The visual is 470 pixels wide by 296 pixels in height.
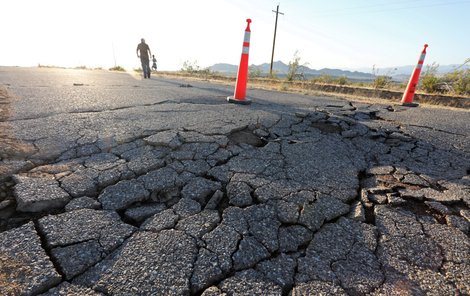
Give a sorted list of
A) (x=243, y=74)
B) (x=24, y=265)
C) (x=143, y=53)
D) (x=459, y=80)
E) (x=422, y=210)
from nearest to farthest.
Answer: (x=24, y=265) < (x=422, y=210) < (x=243, y=74) < (x=459, y=80) < (x=143, y=53)

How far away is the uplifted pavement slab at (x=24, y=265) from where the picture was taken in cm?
110

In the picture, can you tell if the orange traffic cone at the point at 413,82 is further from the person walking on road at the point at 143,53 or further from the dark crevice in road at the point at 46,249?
the person walking on road at the point at 143,53

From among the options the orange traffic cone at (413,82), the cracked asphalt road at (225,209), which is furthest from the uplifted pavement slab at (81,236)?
the orange traffic cone at (413,82)

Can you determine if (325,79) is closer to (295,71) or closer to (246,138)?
(295,71)

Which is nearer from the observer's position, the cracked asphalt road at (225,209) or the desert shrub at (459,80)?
the cracked asphalt road at (225,209)

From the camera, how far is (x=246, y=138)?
2932 mm

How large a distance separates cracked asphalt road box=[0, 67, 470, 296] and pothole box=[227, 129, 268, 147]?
1cm

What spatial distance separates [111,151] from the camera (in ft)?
7.80

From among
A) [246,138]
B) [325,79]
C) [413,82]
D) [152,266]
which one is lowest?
[152,266]

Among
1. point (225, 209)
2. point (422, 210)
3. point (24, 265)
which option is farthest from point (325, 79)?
point (24, 265)

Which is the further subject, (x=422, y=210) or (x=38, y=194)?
(x=422, y=210)

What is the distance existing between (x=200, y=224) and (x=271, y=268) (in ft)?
1.65

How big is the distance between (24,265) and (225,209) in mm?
1086

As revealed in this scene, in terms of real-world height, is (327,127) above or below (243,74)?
below
